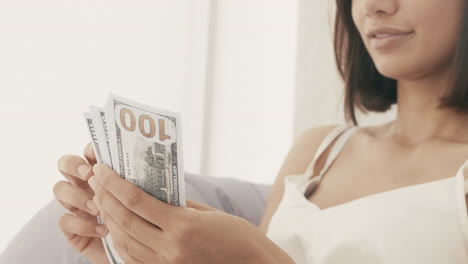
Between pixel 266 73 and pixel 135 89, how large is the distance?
22.8 inches

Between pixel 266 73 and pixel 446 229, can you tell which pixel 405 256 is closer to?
pixel 446 229

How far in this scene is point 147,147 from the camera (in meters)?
0.67

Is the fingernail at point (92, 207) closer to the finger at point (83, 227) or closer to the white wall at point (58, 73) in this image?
the finger at point (83, 227)

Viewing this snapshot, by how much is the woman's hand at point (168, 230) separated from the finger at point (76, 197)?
6.4 inches

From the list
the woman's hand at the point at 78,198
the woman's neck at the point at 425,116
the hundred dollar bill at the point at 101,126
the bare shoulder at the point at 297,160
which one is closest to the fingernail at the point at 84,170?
the woman's hand at the point at 78,198

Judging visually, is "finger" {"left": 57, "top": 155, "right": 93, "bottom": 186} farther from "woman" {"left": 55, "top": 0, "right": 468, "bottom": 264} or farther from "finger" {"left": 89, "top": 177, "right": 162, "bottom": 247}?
"finger" {"left": 89, "top": 177, "right": 162, "bottom": 247}

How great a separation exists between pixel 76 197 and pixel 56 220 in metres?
0.28

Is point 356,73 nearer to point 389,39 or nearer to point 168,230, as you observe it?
point 389,39

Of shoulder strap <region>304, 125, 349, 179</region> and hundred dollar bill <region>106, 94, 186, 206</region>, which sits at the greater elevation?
hundred dollar bill <region>106, 94, 186, 206</region>

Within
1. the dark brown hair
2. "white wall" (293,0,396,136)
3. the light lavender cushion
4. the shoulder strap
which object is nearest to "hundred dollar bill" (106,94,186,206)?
the light lavender cushion

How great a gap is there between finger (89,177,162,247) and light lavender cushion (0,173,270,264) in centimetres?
45

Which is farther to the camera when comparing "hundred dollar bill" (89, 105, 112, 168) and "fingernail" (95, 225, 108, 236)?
"fingernail" (95, 225, 108, 236)

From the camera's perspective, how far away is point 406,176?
1030mm

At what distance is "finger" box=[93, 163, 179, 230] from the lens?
0.64 meters
